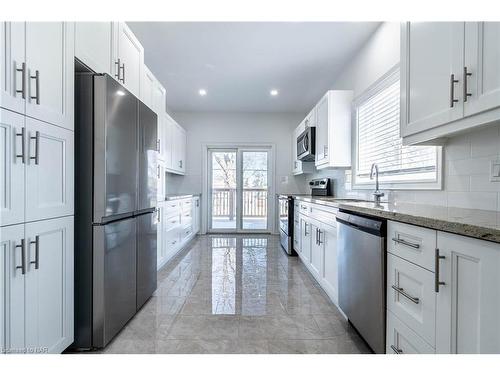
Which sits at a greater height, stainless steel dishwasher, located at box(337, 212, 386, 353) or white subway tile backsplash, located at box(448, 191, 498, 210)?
white subway tile backsplash, located at box(448, 191, 498, 210)

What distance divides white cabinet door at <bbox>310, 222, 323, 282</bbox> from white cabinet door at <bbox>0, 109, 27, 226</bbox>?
2.37 m

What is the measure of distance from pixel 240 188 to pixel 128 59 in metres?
4.15

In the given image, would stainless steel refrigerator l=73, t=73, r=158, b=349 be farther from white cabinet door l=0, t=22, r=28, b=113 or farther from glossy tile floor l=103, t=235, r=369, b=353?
white cabinet door l=0, t=22, r=28, b=113

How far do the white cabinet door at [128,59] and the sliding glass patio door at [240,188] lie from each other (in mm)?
3759

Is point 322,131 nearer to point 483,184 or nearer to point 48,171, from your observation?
point 483,184

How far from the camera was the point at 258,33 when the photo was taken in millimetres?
2988

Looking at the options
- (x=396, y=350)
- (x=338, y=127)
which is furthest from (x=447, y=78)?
(x=338, y=127)

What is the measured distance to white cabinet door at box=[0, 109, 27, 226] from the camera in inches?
44.9

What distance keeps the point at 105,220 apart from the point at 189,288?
142 centimetres

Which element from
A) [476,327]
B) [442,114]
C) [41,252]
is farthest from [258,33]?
[476,327]

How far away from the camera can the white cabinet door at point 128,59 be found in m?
2.15

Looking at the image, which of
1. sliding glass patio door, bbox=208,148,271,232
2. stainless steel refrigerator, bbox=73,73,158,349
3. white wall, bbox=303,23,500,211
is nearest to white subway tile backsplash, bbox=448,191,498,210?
white wall, bbox=303,23,500,211

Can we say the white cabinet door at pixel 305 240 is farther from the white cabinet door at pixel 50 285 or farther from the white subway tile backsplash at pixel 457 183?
the white cabinet door at pixel 50 285

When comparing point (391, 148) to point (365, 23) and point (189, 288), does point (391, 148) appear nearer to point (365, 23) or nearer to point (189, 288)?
point (365, 23)
